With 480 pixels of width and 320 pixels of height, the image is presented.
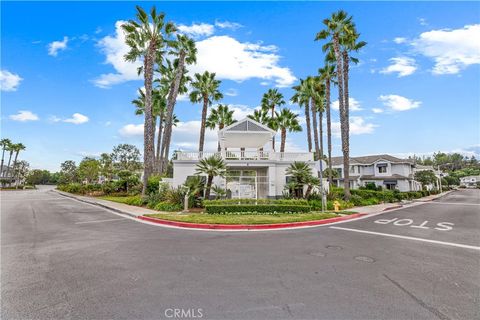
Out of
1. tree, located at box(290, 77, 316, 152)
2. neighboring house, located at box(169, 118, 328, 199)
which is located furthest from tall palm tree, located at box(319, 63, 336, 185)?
neighboring house, located at box(169, 118, 328, 199)

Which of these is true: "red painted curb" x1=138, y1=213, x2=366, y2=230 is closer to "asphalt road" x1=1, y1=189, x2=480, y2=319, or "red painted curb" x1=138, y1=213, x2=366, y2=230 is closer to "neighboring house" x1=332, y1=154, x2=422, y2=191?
"asphalt road" x1=1, y1=189, x2=480, y2=319

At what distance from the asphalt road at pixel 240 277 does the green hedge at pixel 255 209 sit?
18.0 ft

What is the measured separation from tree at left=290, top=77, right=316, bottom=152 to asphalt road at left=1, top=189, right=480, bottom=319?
25.9 m

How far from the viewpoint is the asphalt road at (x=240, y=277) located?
12.1 ft

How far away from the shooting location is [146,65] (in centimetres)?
2225

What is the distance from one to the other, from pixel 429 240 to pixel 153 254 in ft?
31.2

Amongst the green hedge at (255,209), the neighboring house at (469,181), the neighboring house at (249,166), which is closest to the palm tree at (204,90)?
the neighboring house at (249,166)

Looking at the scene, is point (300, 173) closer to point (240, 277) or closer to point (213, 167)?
point (213, 167)

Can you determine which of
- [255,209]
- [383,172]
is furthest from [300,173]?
[383,172]

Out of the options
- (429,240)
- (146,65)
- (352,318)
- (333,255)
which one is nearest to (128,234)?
(333,255)

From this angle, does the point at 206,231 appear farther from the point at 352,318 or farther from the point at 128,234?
the point at 352,318

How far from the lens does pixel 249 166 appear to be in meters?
19.9

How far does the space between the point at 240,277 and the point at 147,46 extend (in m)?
24.8

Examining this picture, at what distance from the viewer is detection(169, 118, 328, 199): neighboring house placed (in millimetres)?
19641
